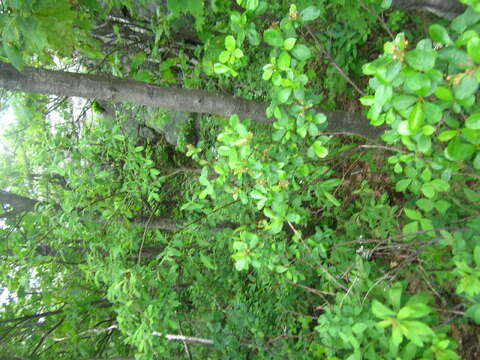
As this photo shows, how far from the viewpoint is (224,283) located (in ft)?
16.0

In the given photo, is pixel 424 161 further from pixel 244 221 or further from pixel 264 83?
pixel 264 83

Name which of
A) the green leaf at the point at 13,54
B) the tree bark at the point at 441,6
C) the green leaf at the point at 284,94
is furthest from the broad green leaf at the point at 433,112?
the green leaf at the point at 13,54

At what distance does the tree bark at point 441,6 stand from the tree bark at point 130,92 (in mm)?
792

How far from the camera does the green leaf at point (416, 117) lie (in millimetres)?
1068

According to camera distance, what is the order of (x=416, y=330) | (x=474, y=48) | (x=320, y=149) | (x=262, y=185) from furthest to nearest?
(x=262, y=185) → (x=320, y=149) → (x=416, y=330) → (x=474, y=48)

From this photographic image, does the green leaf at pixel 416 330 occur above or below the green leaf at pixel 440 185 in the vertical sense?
below

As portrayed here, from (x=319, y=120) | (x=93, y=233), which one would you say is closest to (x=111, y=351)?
(x=93, y=233)

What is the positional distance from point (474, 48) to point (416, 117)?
0.24 m

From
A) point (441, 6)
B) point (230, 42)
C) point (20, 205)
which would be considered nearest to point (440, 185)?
point (441, 6)

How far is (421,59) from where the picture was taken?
0.99 meters

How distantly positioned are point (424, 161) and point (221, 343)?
2.62 meters

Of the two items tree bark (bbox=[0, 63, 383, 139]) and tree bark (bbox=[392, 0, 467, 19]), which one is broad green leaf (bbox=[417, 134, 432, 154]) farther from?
tree bark (bbox=[0, 63, 383, 139])

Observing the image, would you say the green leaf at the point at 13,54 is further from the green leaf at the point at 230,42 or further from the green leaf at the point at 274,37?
the green leaf at the point at 274,37

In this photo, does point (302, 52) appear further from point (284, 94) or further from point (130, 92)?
point (130, 92)
